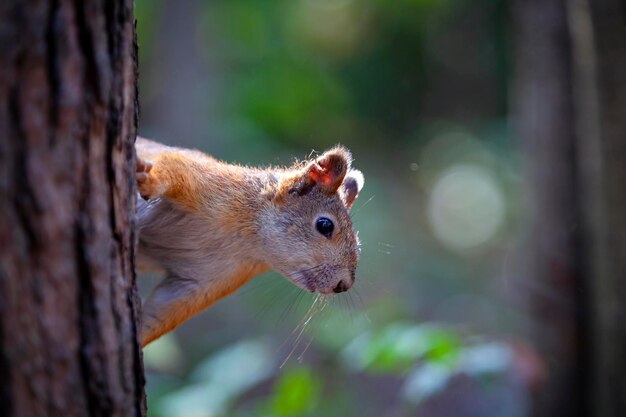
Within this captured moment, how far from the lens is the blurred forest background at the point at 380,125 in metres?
6.92

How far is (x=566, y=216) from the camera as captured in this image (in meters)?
4.16

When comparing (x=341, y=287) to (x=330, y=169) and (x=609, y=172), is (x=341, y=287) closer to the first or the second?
(x=330, y=169)

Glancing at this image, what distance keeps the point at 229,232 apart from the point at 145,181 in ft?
1.49

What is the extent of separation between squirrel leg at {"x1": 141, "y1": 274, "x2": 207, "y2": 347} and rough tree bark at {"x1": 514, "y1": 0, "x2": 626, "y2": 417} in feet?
7.51

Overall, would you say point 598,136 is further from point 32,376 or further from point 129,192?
point 32,376

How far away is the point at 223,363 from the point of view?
3.15 metres

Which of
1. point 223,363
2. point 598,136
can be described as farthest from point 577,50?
point 223,363

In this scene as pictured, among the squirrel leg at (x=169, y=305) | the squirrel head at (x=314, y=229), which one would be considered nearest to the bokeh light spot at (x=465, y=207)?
the squirrel head at (x=314, y=229)

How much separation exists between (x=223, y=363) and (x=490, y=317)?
16.0ft

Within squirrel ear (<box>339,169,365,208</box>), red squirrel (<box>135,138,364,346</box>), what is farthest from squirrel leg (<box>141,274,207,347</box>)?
squirrel ear (<box>339,169,365,208</box>)

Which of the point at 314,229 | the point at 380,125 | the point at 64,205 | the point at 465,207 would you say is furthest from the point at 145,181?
the point at 380,125

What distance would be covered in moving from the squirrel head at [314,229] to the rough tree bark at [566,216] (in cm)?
177

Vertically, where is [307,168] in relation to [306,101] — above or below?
below

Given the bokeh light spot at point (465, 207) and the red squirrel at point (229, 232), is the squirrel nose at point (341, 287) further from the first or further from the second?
the bokeh light spot at point (465, 207)
